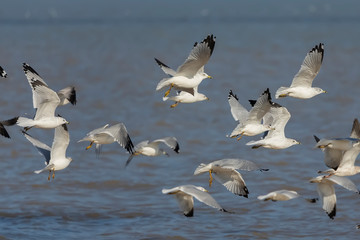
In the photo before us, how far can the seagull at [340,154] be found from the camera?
29.8 feet

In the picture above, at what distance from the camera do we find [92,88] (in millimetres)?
23109

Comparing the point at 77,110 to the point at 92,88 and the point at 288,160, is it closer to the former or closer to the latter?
the point at 92,88

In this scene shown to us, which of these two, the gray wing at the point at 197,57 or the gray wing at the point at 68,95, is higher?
the gray wing at the point at 197,57

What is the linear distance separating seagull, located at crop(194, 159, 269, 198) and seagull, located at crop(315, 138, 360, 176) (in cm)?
88

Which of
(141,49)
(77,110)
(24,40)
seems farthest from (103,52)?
(77,110)

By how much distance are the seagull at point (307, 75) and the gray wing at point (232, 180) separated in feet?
4.12

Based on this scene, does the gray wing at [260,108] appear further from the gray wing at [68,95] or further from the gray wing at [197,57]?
the gray wing at [68,95]

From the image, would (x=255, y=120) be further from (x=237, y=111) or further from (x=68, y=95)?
(x=68, y=95)

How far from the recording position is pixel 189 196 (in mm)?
9203

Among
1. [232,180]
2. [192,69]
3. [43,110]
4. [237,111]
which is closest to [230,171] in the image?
[232,180]

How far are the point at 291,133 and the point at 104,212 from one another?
584 cm

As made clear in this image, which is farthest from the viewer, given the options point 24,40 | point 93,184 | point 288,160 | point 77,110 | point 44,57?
point 24,40

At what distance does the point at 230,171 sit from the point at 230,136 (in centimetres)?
59

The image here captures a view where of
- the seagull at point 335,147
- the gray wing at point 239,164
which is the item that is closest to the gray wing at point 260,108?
the seagull at point 335,147
